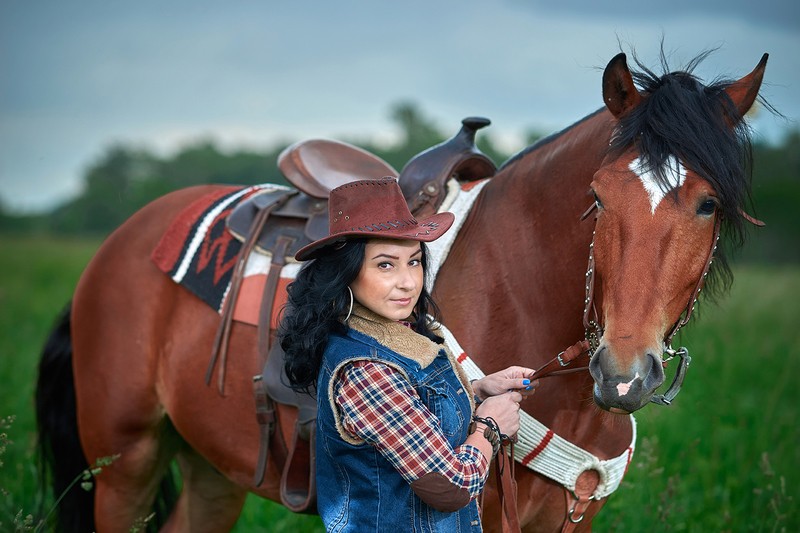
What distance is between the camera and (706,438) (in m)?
5.26

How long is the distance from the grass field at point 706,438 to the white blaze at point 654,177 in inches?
24.1

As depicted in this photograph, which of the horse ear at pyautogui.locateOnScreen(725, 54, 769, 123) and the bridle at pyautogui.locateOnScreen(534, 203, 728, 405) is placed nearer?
the bridle at pyautogui.locateOnScreen(534, 203, 728, 405)

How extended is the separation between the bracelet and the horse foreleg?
210 cm

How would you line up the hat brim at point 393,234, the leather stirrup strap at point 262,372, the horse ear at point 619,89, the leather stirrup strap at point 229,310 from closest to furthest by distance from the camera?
the hat brim at point 393,234, the horse ear at point 619,89, the leather stirrup strap at point 262,372, the leather stirrup strap at point 229,310

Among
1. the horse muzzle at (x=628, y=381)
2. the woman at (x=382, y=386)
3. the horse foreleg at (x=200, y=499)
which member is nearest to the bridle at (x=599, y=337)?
the horse muzzle at (x=628, y=381)

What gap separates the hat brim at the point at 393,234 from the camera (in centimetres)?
178

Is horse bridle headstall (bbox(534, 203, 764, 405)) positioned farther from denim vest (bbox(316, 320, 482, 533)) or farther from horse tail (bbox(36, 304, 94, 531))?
horse tail (bbox(36, 304, 94, 531))

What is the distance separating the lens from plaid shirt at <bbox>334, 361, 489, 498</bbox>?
1662mm

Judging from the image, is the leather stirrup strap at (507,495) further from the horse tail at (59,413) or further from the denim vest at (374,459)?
the horse tail at (59,413)

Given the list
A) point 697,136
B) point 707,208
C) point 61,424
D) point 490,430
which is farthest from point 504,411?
point 61,424

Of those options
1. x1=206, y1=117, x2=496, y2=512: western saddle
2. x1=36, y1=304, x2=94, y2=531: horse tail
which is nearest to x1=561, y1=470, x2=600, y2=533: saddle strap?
x1=206, y1=117, x2=496, y2=512: western saddle

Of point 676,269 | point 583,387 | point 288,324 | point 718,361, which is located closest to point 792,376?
point 718,361

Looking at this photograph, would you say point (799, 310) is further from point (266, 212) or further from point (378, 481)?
point (378, 481)

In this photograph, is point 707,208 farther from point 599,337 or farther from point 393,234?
point 393,234
